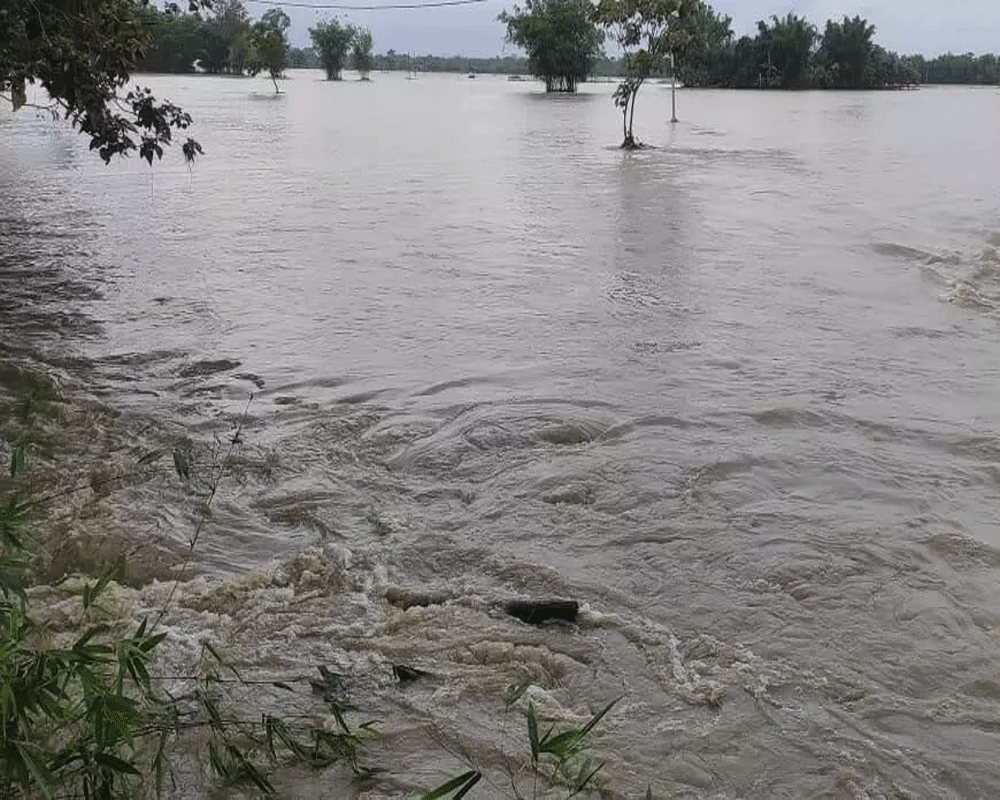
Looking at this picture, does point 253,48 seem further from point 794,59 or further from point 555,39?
point 794,59

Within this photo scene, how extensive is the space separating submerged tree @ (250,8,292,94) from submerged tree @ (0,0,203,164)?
54.8m

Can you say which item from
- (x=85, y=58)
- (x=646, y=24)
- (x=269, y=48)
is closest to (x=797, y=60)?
(x=269, y=48)

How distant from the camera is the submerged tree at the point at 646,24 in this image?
20.5 metres

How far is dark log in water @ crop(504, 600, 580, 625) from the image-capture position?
3.19 m

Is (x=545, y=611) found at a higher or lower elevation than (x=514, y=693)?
lower

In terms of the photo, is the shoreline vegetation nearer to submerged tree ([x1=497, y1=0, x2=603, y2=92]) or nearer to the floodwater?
submerged tree ([x1=497, y1=0, x2=603, y2=92])

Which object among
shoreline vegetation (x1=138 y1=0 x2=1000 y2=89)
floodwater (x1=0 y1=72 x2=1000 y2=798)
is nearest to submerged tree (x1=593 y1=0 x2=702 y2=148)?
floodwater (x1=0 y1=72 x2=1000 y2=798)

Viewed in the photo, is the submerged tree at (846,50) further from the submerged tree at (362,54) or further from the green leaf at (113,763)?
the green leaf at (113,763)

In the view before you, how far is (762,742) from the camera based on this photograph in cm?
261

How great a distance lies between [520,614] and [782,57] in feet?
227

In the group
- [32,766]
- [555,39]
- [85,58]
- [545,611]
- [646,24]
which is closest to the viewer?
[32,766]

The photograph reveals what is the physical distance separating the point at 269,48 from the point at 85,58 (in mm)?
58904

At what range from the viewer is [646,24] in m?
20.9

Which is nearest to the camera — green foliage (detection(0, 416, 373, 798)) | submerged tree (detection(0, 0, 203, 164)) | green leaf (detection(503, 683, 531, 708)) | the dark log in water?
green foliage (detection(0, 416, 373, 798))
